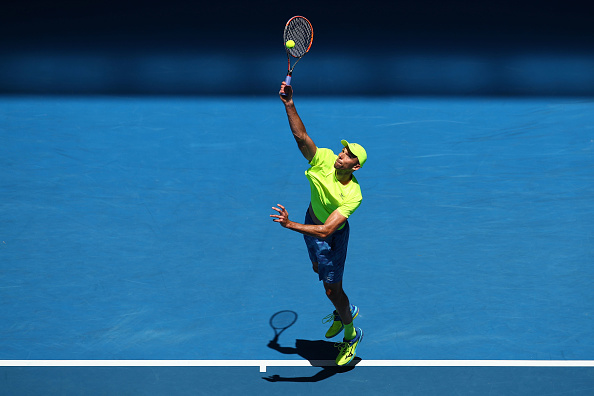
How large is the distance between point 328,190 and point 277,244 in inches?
78.9

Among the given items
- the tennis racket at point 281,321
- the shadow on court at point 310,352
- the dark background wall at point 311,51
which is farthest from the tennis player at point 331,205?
the dark background wall at point 311,51

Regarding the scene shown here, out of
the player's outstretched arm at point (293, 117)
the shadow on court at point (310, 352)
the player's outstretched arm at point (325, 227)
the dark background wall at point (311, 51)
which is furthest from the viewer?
the dark background wall at point (311, 51)

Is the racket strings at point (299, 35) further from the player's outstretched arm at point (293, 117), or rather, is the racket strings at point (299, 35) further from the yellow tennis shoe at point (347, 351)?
the yellow tennis shoe at point (347, 351)

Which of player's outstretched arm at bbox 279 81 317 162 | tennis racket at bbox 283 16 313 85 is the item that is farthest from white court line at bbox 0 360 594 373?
tennis racket at bbox 283 16 313 85

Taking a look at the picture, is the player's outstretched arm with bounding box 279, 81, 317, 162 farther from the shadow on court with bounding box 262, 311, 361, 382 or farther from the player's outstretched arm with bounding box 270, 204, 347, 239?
the shadow on court with bounding box 262, 311, 361, 382

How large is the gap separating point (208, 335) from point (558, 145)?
514 cm

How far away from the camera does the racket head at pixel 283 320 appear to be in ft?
25.1

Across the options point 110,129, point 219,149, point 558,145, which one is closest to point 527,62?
point 558,145

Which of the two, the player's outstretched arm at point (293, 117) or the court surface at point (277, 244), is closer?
the player's outstretched arm at point (293, 117)

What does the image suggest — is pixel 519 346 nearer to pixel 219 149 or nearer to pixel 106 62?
pixel 219 149

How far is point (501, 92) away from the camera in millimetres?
10641

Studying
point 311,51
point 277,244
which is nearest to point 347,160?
point 277,244

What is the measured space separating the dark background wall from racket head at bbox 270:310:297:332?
3.82 metres
